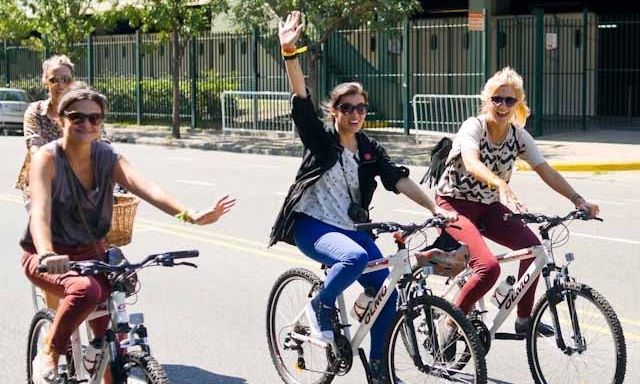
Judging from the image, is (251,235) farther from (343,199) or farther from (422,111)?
(422,111)

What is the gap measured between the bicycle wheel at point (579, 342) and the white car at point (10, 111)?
27397 mm

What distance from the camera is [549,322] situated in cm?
569

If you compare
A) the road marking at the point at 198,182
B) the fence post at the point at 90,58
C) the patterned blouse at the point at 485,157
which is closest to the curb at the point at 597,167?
the road marking at the point at 198,182

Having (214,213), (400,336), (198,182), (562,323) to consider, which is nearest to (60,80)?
(214,213)

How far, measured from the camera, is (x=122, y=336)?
4758mm

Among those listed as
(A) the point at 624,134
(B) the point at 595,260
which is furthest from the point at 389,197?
(A) the point at 624,134

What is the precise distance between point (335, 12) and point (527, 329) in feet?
61.0

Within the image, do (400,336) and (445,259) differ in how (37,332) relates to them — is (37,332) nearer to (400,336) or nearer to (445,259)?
(400,336)

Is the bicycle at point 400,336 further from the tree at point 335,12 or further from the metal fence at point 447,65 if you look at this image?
the metal fence at point 447,65

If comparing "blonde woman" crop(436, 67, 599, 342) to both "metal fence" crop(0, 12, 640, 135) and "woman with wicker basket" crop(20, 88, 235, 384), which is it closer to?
"woman with wicker basket" crop(20, 88, 235, 384)

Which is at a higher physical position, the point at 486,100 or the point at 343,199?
the point at 486,100

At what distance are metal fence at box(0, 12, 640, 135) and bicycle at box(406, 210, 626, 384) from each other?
60.7 feet

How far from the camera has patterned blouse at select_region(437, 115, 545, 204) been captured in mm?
6152

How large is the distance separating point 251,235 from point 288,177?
6.42m
